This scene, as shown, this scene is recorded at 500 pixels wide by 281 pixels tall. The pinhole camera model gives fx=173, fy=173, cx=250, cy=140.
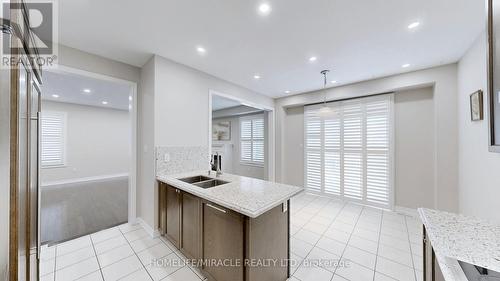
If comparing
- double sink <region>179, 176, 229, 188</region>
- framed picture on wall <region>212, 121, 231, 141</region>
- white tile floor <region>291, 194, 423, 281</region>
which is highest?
framed picture on wall <region>212, 121, 231, 141</region>

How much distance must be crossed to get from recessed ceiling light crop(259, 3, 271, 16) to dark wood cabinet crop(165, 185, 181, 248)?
2.15 m

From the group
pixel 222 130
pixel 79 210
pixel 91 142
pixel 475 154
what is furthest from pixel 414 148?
pixel 91 142

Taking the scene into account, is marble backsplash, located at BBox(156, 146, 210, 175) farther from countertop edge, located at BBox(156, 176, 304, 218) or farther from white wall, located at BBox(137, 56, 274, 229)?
countertop edge, located at BBox(156, 176, 304, 218)

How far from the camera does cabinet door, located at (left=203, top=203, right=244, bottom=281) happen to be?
139 centimetres

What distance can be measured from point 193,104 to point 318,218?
10.0 ft

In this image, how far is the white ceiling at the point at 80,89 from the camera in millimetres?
3567

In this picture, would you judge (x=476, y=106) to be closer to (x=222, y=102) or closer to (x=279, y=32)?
(x=279, y=32)

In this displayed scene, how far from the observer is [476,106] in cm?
206

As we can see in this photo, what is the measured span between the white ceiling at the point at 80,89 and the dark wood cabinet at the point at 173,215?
2208 millimetres

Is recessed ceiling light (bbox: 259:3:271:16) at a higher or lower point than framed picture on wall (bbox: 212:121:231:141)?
higher

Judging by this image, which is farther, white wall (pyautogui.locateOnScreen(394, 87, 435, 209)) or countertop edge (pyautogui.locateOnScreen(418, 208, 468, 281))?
white wall (pyautogui.locateOnScreen(394, 87, 435, 209))

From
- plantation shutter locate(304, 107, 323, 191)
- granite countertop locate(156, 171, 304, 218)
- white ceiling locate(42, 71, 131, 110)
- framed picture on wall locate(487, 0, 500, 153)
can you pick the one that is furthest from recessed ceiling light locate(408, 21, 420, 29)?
white ceiling locate(42, 71, 131, 110)

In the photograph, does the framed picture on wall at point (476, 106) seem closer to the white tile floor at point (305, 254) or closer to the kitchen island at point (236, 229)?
the white tile floor at point (305, 254)

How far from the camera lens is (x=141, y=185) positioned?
286 cm
